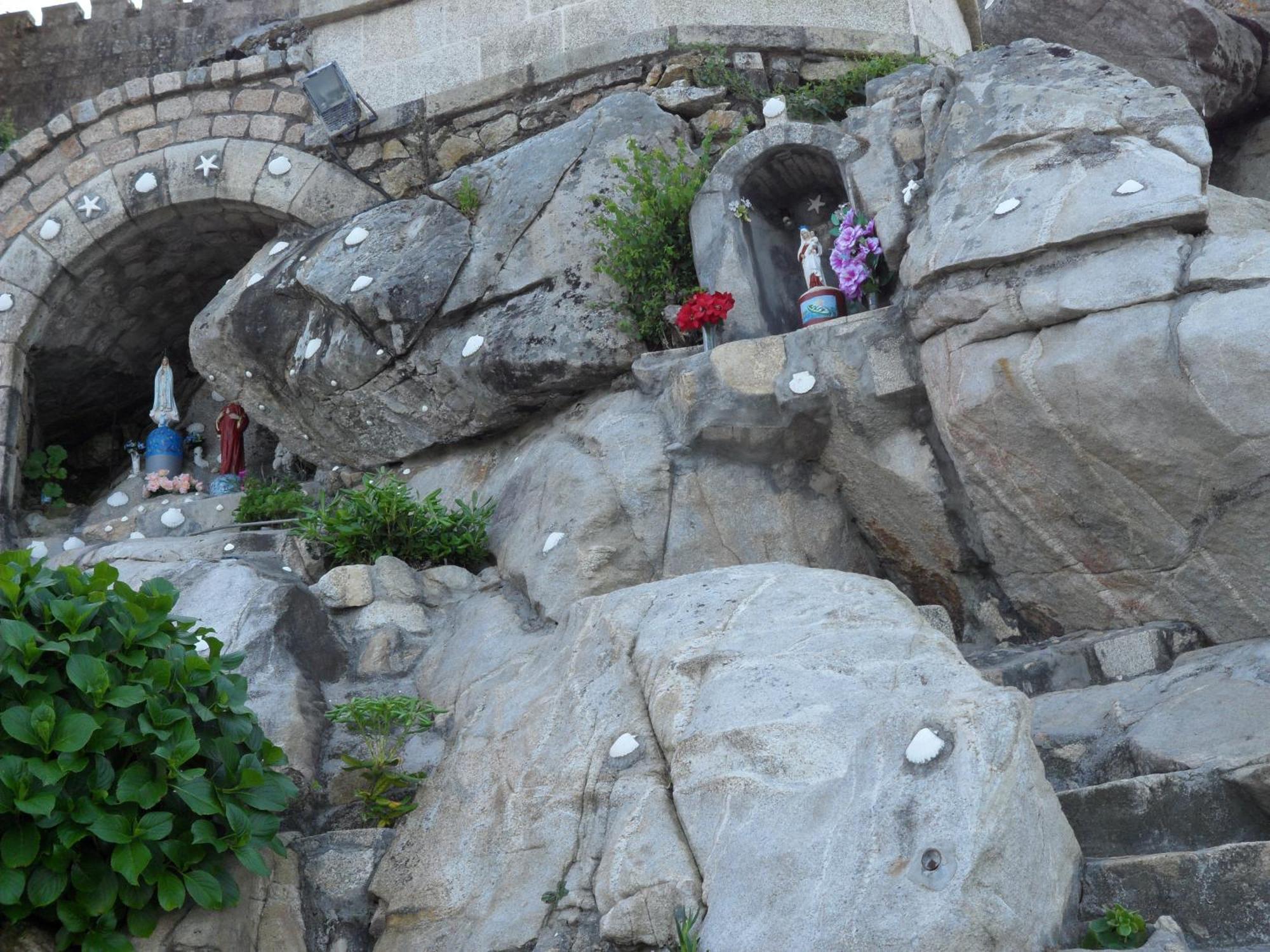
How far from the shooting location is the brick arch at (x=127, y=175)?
9844 mm

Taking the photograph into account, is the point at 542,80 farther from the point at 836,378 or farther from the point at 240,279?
the point at 836,378

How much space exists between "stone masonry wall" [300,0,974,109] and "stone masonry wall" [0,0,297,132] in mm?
2128

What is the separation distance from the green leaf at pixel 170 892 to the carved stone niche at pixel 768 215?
4.06m

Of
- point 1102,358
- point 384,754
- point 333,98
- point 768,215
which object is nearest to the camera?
point 384,754

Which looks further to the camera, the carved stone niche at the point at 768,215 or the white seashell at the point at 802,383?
the carved stone niche at the point at 768,215

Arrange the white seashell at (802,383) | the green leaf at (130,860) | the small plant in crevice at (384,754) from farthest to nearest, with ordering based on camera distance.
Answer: the white seashell at (802,383), the small plant in crevice at (384,754), the green leaf at (130,860)

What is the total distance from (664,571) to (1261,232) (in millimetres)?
2939

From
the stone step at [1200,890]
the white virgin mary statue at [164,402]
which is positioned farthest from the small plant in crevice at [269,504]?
the stone step at [1200,890]

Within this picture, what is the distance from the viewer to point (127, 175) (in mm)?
10031

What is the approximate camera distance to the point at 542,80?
9.55m

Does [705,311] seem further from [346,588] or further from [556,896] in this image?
[556,896]

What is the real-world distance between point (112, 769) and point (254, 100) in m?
7.00

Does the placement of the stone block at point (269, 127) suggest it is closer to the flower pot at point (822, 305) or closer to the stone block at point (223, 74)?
the stone block at point (223, 74)

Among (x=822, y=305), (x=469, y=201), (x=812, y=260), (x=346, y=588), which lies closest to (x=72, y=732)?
(x=346, y=588)
